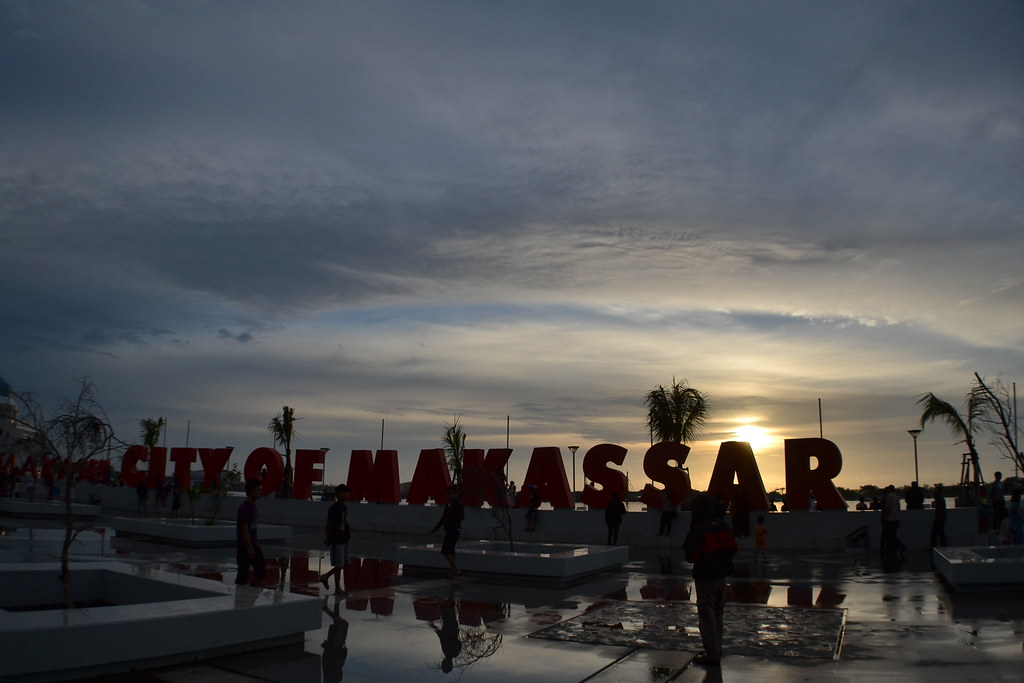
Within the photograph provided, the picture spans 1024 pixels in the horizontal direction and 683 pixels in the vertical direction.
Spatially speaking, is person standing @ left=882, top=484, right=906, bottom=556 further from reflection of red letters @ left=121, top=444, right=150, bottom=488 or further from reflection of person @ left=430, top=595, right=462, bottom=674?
reflection of red letters @ left=121, top=444, right=150, bottom=488

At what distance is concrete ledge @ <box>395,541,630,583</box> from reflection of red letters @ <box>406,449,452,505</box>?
1004 cm

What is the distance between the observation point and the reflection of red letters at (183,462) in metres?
37.3

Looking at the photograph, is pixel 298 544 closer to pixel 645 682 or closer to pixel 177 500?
pixel 177 500

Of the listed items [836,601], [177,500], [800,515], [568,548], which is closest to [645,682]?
[836,601]

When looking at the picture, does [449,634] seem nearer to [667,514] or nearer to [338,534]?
[338,534]

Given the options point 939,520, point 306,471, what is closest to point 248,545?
point 939,520

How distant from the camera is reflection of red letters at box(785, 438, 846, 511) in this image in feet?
69.8

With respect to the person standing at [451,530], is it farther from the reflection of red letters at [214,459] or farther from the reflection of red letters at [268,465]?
the reflection of red letters at [214,459]

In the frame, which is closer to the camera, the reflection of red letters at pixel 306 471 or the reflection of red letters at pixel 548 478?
the reflection of red letters at pixel 548 478

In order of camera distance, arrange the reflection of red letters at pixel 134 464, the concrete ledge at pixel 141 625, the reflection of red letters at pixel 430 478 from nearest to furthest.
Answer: the concrete ledge at pixel 141 625, the reflection of red letters at pixel 430 478, the reflection of red letters at pixel 134 464

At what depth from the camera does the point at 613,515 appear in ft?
72.4

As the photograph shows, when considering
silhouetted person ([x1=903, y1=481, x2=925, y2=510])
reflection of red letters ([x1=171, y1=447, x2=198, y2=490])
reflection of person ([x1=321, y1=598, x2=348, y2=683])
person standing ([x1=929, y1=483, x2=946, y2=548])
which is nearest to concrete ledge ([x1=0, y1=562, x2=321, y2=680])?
reflection of person ([x1=321, y1=598, x2=348, y2=683])

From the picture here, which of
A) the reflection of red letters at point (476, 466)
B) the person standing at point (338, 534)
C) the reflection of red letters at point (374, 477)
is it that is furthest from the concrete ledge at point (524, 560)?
the reflection of red letters at point (374, 477)

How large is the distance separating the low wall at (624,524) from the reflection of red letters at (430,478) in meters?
0.43
